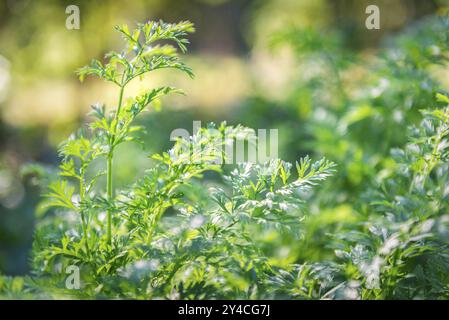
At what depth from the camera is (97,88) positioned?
20.3 feet

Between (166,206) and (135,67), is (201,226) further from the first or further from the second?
(135,67)

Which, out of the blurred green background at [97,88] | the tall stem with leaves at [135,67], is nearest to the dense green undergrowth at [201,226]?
the tall stem with leaves at [135,67]

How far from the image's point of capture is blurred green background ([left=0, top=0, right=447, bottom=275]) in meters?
3.36

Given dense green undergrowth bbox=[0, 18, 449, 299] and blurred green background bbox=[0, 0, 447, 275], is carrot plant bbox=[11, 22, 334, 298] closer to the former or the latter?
dense green undergrowth bbox=[0, 18, 449, 299]

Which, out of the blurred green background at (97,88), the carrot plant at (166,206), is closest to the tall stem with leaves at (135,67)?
the carrot plant at (166,206)

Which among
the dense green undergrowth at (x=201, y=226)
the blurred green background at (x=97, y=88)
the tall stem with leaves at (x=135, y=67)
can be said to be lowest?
the dense green undergrowth at (x=201, y=226)

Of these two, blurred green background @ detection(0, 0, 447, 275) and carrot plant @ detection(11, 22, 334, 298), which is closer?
carrot plant @ detection(11, 22, 334, 298)

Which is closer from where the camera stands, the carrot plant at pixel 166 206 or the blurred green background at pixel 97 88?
the carrot plant at pixel 166 206

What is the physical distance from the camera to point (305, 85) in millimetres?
3227

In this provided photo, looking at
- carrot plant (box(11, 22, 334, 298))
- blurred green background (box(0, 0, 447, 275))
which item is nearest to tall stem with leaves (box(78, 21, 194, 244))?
carrot plant (box(11, 22, 334, 298))

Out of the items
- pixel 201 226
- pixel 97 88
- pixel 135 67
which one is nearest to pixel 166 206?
pixel 201 226

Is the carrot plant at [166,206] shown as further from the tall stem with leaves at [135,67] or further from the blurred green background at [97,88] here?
the blurred green background at [97,88]

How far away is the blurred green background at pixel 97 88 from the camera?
3359 millimetres

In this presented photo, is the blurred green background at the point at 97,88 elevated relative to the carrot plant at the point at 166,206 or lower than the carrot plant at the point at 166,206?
elevated
